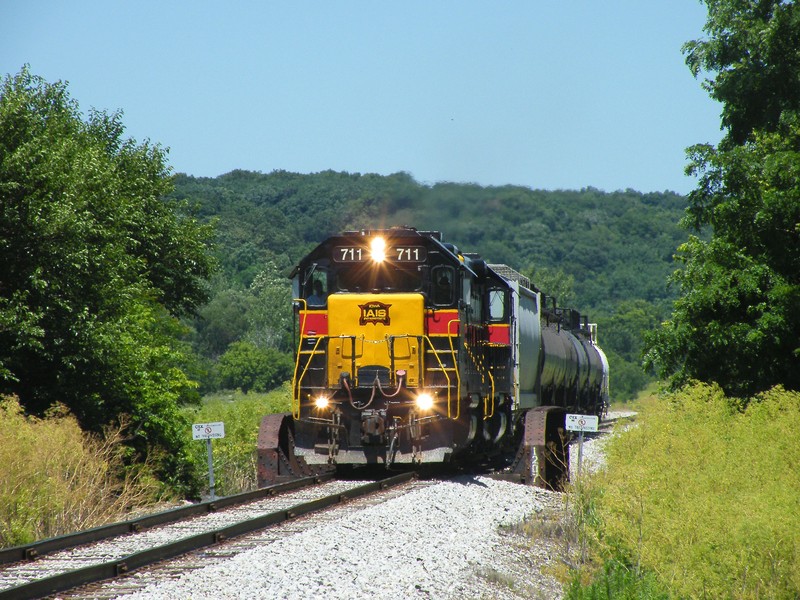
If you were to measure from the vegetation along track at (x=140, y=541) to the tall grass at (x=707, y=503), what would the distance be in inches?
146

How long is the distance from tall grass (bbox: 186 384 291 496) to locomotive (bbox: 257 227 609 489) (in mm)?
8726

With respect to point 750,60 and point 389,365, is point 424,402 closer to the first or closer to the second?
point 389,365

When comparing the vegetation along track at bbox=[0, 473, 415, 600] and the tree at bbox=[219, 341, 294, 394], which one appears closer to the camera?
the vegetation along track at bbox=[0, 473, 415, 600]

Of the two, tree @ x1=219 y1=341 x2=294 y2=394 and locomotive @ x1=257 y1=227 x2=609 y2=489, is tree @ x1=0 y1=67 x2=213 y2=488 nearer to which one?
locomotive @ x1=257 y1=227 x2=609 y2=489

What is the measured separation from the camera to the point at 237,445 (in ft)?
93.9

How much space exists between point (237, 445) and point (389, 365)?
13638 millimetres

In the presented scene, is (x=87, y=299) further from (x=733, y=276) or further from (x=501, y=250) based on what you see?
(x=501, y=250)

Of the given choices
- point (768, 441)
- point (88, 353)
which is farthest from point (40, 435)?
point (768, 441)

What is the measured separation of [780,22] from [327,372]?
18.2 metres

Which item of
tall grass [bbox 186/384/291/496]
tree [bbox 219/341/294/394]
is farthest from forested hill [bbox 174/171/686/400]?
tall grass [bbox 186/384/291/496]

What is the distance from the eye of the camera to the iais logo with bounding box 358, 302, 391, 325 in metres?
16.2

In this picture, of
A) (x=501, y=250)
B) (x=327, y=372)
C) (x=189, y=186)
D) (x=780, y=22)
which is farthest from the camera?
(x=189, y=186)

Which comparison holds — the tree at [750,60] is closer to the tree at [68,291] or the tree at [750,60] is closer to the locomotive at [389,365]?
the locomotive at [389,365]

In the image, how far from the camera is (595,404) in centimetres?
3772
